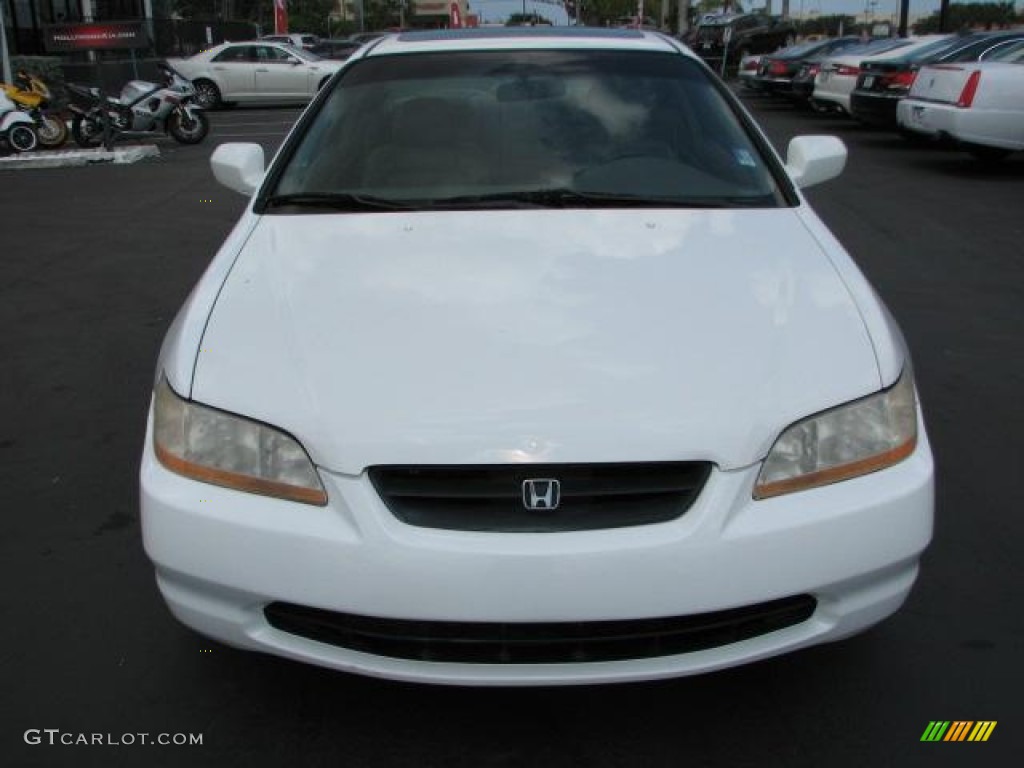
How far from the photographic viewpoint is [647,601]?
2061 mm

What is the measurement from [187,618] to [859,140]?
14.8m

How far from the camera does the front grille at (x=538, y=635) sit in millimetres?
2121

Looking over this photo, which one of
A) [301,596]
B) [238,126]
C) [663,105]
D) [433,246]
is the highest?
[663,105]

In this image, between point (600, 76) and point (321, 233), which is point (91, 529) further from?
point (600, 76)

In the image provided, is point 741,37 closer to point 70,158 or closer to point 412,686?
point 70,158

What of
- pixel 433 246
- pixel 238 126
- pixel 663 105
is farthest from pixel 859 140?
pixel 433 246

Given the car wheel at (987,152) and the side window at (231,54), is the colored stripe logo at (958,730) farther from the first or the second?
the side window at (231,54)

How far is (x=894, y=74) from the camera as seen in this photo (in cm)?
1349

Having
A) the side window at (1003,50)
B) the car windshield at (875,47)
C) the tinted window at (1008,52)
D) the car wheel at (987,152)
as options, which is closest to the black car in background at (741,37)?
the car windshield at (875,47)

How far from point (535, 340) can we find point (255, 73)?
69.6 feet

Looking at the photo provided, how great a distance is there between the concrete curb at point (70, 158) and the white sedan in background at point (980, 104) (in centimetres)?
987

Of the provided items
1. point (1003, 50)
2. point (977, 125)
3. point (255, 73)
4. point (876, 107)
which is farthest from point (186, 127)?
point (1003, 50)

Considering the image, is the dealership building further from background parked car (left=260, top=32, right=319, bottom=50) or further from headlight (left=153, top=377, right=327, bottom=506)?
headlight (left=153, top=377, right=327, bottom=506)

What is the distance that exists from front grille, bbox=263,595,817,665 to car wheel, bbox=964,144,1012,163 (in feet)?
35.1
